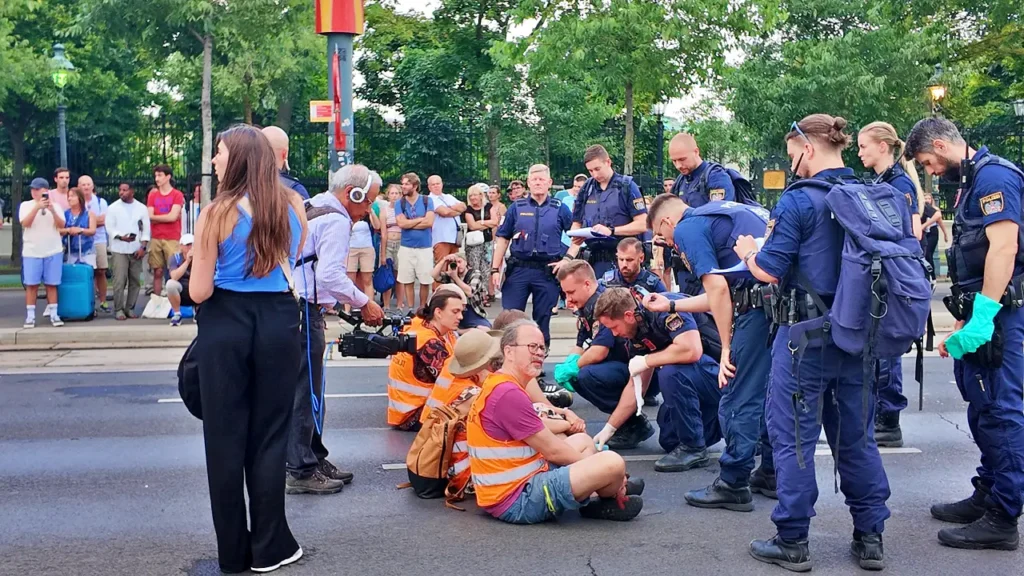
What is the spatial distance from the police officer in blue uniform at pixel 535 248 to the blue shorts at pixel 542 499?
15.0 feet

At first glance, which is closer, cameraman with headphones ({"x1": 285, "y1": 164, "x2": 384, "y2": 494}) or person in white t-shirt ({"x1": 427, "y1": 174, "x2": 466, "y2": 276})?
cameraman with headphones ({"x1": 285, "y1": 164, "x2": 384, "y2": 494})

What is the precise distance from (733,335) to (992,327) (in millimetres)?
1402

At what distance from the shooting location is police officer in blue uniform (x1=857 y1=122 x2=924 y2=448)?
273 inches

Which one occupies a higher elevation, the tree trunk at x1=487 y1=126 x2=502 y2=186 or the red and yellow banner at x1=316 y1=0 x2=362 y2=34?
the red and yellow banner at x1=316 y1=0 x2=362 y2=34

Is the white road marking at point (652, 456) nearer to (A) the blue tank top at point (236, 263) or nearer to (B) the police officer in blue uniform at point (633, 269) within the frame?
(B) the police officer in blue uniform at point (633, 269)

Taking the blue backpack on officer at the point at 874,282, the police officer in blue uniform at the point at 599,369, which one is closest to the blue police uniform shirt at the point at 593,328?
the police officer in blue uniform at the point at 599,369

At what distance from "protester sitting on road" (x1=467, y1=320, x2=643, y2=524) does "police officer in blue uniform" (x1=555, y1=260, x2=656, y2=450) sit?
5.75ft

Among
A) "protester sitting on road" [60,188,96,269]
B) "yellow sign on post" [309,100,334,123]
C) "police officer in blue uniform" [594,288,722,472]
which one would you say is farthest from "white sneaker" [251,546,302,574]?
"protester sitting on road" [60,188,96,269]

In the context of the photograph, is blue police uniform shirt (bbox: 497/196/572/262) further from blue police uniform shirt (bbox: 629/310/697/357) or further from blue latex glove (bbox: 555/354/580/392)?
blue police uniform shirt (bbox: 629/310/697/357)

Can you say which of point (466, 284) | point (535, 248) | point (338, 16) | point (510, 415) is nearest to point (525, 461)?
point (510, 415)

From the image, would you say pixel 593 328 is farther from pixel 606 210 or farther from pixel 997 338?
pixel 997 338

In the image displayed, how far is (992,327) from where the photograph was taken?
552 centimetres

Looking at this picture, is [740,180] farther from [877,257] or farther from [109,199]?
[109,199]

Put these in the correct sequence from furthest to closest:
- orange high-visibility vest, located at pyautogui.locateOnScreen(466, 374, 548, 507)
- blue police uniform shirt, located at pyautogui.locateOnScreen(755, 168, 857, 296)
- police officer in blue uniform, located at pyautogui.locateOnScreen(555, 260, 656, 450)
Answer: police officer in blue uniform, located at pyautogui.locateOnScreen(555, 260, 656, 450) < orange high-visibility vest, located at pyautogui.locateOnScreen(466, 374, 548, 507) < blue police uniform shirt, located at pyautogui.locateOnScreen(755, 168, 857, 296)
